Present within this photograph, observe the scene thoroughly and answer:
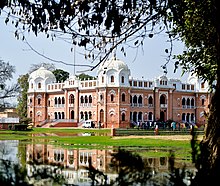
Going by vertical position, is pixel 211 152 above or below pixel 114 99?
below

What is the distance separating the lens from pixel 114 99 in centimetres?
6875

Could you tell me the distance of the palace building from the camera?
68.8m

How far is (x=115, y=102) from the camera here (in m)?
68.6

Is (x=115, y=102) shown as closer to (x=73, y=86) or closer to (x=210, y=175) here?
(x=73, y=86)

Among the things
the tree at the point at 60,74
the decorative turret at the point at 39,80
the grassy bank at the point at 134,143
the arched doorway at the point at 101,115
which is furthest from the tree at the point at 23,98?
the grassy bank at the point at 134,143

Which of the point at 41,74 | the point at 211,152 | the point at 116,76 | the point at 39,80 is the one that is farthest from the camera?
the point at 41,74

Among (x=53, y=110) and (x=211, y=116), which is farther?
(x=53, y=110)

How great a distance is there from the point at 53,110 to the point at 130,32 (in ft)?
232

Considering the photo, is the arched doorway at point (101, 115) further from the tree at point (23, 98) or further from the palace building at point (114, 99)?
the tree at point (23, 98)

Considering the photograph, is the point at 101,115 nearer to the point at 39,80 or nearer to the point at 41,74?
the point at 39,80

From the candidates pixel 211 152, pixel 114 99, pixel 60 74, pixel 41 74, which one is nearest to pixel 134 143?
pixel 211 152

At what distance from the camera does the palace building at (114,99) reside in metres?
68.8

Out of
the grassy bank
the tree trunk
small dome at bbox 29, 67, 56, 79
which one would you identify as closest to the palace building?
small dome at bbox 29, 67, 56, 79

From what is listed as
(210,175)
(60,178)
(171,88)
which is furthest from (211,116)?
(171,88)
